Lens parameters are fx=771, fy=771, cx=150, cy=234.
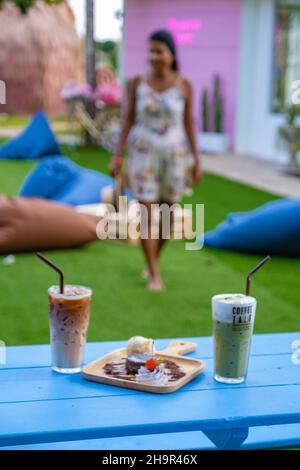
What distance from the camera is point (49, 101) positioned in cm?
1936

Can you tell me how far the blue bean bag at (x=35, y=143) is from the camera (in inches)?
433

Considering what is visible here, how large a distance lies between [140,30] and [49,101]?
5.94 metres

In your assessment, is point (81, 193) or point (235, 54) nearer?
point (81, 193)

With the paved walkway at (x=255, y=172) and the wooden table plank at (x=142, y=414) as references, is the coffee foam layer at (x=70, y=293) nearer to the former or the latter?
the wooden table plank at (x=142, y=414)

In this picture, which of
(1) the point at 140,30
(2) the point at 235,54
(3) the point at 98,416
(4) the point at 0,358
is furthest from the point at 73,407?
(1) the point at 140,30

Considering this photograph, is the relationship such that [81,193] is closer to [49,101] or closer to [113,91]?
[113,91]

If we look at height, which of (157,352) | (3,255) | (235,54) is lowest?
(3,255)

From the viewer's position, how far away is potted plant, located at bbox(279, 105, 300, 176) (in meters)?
10.0

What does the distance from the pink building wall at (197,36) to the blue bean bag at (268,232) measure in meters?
8.16

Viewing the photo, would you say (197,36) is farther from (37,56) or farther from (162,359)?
(162,359)

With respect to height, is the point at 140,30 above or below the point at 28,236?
above

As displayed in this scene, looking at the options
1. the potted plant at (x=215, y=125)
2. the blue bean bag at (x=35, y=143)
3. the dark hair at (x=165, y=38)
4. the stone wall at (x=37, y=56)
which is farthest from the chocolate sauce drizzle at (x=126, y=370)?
the stone wall at (x=37, y=56)

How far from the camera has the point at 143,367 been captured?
166 centimetres

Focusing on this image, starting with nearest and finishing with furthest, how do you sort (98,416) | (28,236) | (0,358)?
(98,416), (0,358), (28,236)
